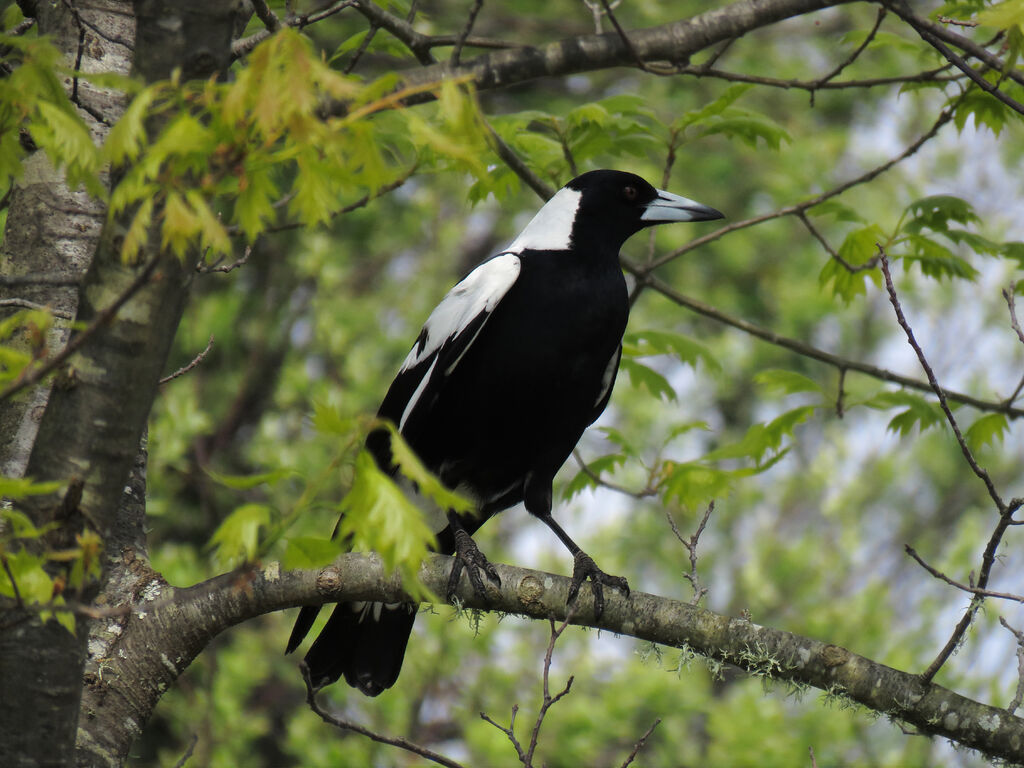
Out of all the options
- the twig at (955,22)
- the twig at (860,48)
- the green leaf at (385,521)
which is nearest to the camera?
the green leaf at (385,521)

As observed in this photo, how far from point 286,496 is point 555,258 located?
12.9 feet

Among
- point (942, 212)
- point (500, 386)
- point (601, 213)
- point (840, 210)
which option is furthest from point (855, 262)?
point (500, 386)

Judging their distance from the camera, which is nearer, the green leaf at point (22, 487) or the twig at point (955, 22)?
the green leaf at point (22, 487)

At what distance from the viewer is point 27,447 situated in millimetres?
2691

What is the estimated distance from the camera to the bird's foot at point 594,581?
2.86m

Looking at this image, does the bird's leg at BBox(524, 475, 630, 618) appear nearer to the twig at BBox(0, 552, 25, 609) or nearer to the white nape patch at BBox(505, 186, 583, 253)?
the white nape patch at BBox(505, 186, 583, 253)

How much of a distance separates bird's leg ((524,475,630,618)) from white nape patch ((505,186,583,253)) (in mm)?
861

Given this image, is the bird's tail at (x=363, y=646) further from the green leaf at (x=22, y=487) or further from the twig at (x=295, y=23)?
the green leaf at (x=22, y=487)

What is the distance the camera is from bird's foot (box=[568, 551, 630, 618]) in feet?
9.40

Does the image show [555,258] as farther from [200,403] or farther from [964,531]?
[964,531]

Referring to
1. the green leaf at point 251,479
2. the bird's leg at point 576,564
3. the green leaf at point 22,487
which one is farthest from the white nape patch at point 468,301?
the green leaf at point 22,487

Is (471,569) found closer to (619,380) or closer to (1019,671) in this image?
(1019,671)

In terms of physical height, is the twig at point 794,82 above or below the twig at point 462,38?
above

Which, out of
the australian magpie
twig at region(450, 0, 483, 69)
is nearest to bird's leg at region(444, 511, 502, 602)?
the australian magpie
